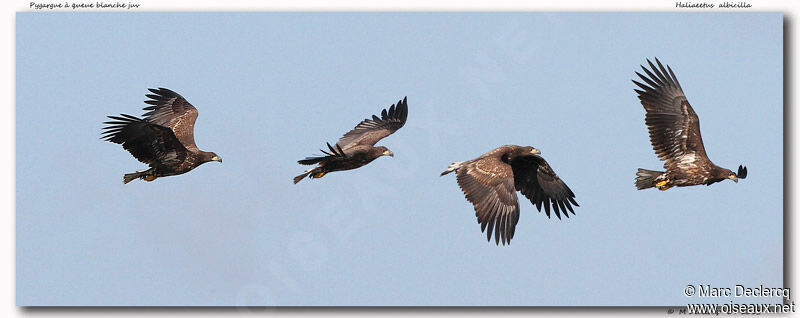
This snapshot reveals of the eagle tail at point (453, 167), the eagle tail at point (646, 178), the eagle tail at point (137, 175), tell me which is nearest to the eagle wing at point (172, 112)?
the eagle tail at point (137, 175)

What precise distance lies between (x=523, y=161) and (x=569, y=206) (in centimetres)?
104

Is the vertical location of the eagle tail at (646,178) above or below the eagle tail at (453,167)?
below

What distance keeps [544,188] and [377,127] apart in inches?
117

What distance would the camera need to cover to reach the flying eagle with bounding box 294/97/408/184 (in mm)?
16234

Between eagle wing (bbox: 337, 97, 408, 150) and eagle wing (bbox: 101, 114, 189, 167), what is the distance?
2574 millimetres

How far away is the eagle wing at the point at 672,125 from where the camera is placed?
53.8 feet

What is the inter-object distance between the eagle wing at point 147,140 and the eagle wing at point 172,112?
1.19m

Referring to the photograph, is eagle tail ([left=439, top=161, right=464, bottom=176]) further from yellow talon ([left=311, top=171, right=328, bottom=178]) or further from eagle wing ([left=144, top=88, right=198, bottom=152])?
eagle wing ([left=144, top=88, right=198, bottom=152])

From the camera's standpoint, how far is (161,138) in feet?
52.9

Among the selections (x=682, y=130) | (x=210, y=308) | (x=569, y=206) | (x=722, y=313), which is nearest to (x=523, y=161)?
(x=569, y=206)

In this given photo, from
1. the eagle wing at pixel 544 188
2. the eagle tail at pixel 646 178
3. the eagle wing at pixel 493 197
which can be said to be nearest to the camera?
the eagle wing at pixel 493 197

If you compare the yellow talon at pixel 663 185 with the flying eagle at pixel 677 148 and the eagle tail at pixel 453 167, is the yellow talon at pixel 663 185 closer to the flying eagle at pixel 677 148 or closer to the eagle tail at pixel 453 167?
the flying eagle at pixel 677 148

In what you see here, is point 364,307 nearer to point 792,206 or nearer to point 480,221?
point 480,221

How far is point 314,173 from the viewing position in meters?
16.5
